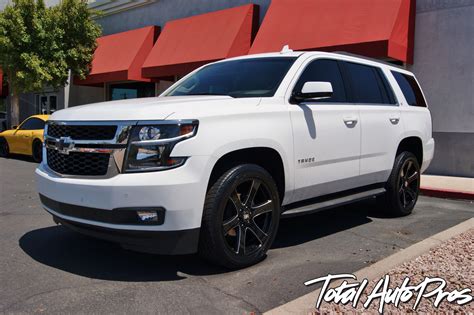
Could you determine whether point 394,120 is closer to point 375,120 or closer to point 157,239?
point 375,120

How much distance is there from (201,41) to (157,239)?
11.7 m

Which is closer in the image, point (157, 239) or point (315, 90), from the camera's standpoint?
point (157, 239)

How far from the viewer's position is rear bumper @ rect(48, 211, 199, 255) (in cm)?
355

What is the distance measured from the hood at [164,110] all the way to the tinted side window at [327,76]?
84cm

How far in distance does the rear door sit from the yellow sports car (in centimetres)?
1006

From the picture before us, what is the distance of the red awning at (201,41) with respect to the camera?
13.6 metres

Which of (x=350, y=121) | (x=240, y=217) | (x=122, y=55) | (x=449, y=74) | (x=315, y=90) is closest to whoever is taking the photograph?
(x=240, y=217)

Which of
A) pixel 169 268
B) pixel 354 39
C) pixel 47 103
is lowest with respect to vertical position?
pixel 169 268

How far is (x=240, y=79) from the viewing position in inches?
190

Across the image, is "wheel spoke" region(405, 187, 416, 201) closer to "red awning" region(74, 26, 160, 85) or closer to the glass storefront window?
"red awning" region(74, 26, 160, 85)

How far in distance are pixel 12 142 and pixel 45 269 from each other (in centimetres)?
1180

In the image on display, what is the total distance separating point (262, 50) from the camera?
12461 millimetres

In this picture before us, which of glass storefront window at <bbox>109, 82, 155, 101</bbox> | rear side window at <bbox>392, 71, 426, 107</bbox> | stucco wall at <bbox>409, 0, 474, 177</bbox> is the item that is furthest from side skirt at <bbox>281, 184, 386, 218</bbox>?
glass storefront window at <bbox>109, 82, 155, 101</bbox>

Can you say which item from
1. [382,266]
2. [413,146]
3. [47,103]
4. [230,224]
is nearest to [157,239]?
[230,224]
